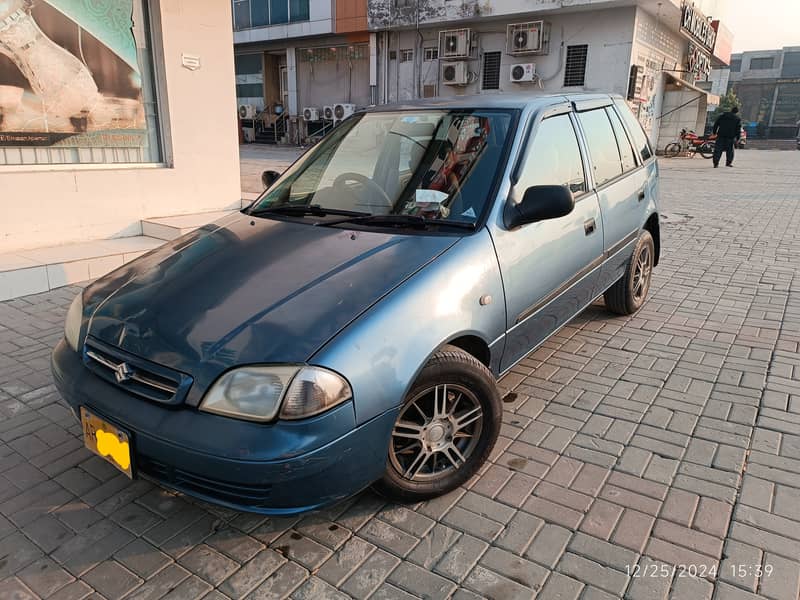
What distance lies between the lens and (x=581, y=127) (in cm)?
385

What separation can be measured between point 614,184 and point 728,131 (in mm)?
18270

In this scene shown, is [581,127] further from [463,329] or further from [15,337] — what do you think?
[15,337]

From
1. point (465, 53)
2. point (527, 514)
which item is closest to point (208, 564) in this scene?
point (527, 514)

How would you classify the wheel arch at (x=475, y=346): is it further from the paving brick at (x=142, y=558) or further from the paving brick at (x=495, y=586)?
the paving brick at (x=142, y=558)

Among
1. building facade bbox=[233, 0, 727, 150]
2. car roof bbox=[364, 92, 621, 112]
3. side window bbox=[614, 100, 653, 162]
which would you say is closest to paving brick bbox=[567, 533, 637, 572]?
car roof bbox=[364, 92, 621, 112]

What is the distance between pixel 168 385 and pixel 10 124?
5147 mm

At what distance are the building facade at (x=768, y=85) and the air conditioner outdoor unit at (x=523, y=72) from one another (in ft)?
182

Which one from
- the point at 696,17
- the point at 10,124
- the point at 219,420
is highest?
the point at 696,17

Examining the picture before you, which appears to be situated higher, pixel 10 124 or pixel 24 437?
pixel 10 124

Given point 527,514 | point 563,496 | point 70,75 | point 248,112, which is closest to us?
point 527,514

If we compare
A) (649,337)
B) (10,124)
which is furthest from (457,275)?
(10,124)

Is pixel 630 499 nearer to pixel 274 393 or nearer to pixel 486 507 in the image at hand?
pixel 486 507

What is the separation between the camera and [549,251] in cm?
319

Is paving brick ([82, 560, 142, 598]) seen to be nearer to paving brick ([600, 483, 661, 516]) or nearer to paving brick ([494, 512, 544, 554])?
paving brick ([494, 512, 544, 554])
